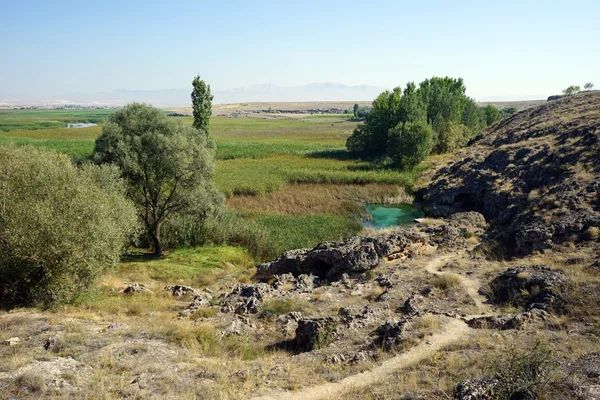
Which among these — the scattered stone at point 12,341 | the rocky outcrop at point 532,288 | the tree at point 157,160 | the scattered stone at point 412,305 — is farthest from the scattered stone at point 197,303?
the rocky outcrop at point 532,288

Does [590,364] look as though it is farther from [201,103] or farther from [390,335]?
[201,103]

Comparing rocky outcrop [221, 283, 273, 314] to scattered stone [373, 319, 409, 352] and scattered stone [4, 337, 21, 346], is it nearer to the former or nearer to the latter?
scattered stone [373, 319, 409, 352]

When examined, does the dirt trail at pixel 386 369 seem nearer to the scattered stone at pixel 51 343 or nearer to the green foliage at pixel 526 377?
the green foliage at pixel 526 377

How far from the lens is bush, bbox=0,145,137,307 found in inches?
671

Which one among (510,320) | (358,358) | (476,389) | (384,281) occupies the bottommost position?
(384,281)

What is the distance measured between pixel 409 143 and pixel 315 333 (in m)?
54.3

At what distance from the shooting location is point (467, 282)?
69.4 ft

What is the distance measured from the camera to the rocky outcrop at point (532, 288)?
1666cm

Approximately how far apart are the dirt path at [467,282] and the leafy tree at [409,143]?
4066cm

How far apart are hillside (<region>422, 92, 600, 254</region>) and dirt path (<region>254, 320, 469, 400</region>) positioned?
1308 cm

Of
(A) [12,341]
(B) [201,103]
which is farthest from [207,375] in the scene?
(B) [201,103]

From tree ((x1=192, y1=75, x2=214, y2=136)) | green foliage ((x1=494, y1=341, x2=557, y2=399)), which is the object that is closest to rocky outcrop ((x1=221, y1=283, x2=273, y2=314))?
green foliage ((x1=494, y1=341, x2=557, y2=399))

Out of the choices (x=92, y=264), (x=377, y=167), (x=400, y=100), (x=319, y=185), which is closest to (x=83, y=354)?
(x=92, y=264)

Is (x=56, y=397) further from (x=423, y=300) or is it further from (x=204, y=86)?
(x=204, y=86)
